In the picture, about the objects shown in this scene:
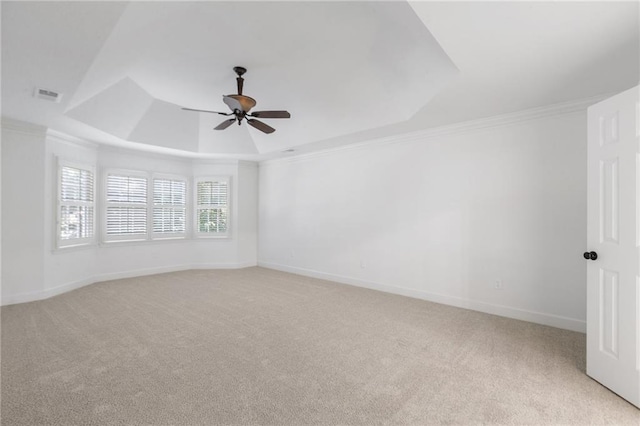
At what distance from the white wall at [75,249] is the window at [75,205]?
0.42 ft

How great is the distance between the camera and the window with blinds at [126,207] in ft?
19.3

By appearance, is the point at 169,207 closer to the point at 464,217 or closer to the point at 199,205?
the point at 199,205

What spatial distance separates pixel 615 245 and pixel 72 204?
7.03m

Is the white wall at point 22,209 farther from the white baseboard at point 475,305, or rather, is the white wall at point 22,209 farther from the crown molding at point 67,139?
the white baseboard at point 475,305

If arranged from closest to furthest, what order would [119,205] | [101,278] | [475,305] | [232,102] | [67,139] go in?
1. [232,102]
2. [475,305]
3. [67,139]
4. [101,278]
5. [119,205]

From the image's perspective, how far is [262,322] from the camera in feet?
11.8

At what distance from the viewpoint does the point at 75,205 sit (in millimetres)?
5152

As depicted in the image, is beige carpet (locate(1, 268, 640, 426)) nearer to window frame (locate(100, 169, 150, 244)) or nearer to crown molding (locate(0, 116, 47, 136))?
window frame (locate(100, 169, 150, 244))

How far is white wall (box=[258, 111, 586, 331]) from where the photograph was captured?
11.5 feet

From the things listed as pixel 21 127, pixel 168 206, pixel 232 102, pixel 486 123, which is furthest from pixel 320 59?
pixel 168 206

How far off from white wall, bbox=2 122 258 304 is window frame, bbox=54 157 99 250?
2.1 inches

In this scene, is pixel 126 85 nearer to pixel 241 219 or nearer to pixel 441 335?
pixel 241 219

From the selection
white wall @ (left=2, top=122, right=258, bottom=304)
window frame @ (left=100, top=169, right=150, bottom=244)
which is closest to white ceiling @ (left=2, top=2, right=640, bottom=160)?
white wall @ (left=2, top=122, right=258, bottom=304)

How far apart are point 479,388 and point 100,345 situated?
342cm
